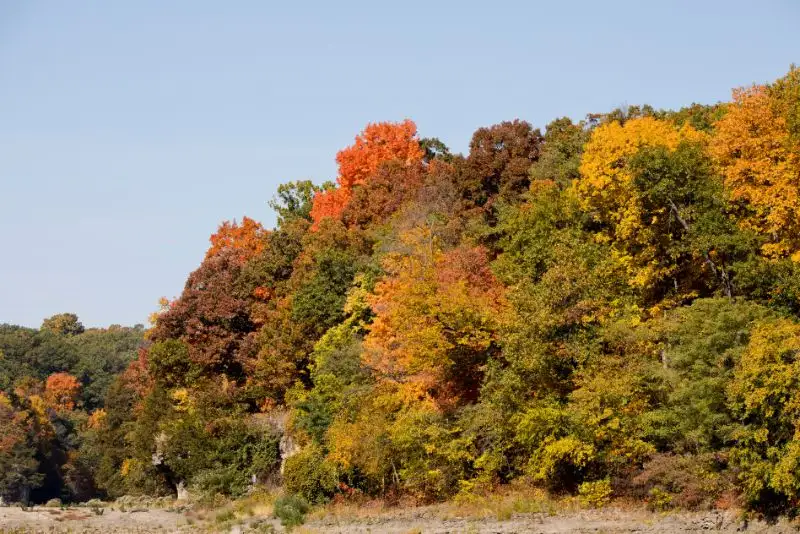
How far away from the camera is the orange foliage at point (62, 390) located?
418ft

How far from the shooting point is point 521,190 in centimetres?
6197

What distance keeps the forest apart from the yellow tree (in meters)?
0.09

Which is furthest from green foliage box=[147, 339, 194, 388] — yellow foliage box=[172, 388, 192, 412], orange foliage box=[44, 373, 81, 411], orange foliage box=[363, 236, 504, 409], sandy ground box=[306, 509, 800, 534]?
orange foliage box=[44, 373, 81, 411]

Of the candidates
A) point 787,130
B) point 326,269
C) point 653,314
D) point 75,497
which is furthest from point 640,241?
point 75,497

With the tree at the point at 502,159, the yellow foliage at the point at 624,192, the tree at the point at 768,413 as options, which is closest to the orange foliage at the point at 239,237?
the tree at the point at 502,159

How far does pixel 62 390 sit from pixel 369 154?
62.8m

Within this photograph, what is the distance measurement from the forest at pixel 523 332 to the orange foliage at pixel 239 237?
13.2ft

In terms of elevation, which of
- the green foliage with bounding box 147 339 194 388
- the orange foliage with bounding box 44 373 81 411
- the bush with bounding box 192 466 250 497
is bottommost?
the bush with bounding box 192 466 250 497

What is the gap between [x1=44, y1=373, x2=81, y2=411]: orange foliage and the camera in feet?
418

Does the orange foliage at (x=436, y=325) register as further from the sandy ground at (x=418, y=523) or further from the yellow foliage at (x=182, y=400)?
the yellow foliage at (x=182, y=400)

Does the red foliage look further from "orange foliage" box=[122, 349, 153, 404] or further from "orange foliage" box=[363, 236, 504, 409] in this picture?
"orange foliage" box=[363, 236, 504, 409]

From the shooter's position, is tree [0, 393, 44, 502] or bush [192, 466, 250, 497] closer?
bush [192, 466, 250, 497]

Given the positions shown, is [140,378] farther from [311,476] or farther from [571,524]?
[571,524]

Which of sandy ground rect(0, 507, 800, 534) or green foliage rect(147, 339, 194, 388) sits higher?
green foliage rect(147, 339, 194, 388)
